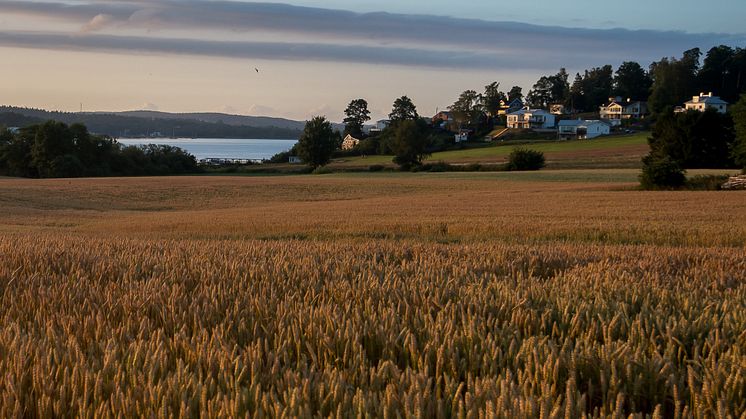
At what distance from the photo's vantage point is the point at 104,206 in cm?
4566

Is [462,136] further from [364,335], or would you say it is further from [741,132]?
[364,335]

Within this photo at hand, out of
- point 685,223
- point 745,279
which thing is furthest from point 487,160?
point 745,279

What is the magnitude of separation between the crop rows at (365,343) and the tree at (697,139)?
7952 centimetres

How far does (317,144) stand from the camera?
4459 inches

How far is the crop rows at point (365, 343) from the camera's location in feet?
8.16

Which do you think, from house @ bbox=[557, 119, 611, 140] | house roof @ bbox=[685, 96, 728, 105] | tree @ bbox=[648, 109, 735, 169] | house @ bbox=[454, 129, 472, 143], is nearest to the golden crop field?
tree @ bbox=[648, 109, 735, 169]

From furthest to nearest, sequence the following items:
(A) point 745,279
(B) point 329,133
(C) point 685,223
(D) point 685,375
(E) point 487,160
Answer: (B) point 329,133, (E) point 487,160, (C) point 685,223, (A) point 745,279, (D) point 685,375

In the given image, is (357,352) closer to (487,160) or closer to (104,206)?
(104,206)

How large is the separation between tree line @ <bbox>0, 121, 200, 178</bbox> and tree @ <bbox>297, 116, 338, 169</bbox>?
55.2 feet

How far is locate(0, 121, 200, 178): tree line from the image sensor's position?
316 ft

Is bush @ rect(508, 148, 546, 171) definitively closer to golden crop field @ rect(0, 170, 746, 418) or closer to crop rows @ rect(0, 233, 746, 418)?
golden crop field @ rect(0, 170, 746, 418)

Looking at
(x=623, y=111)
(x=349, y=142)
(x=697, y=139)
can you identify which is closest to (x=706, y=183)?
(x=697, y=139)

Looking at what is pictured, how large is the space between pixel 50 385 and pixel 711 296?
13.4 feet

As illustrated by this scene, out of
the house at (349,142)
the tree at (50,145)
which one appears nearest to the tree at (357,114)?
the house at (349,142)
